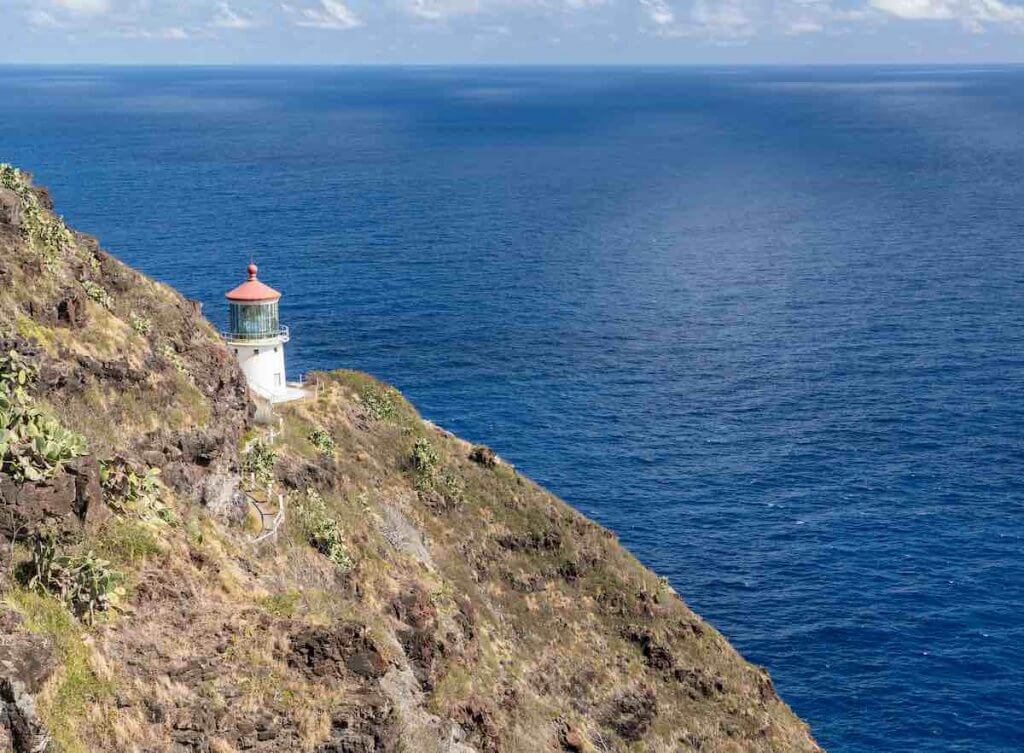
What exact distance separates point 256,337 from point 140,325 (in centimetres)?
1730

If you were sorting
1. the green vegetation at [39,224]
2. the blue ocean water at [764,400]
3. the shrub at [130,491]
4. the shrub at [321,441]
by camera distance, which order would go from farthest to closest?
the blue ocean water at [764,400]
the shrub at [321,441]
the green vegetation at [39,224]
the shrub at [130,491]

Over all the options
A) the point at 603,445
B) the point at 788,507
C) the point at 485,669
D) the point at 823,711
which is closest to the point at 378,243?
the point at 603,445

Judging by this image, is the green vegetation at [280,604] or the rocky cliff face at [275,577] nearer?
the rocky cliff face at [275,577]

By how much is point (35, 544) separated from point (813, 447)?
283ft

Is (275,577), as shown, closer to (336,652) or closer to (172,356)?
(336,652)

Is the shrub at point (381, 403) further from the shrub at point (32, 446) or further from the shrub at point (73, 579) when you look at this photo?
the shrub at point (73, 579)

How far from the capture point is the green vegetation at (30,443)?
3269 cm

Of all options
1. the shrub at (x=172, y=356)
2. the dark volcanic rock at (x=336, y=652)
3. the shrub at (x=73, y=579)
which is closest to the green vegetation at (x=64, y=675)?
the shrub at (x=73, y=579)

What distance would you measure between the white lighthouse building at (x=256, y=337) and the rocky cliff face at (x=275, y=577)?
2890mm

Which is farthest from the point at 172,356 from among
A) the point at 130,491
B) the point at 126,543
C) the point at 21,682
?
the point at 21,682

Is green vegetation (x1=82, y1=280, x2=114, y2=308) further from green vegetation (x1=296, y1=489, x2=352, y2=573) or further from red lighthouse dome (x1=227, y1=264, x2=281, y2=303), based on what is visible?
red lighthouse dome (x1=227, y1=264, x2=281, y2=303)

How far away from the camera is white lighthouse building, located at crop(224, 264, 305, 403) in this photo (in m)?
67.6

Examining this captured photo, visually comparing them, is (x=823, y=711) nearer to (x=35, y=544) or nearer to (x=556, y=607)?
(x=556, y=607)

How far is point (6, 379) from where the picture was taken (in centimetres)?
3631
